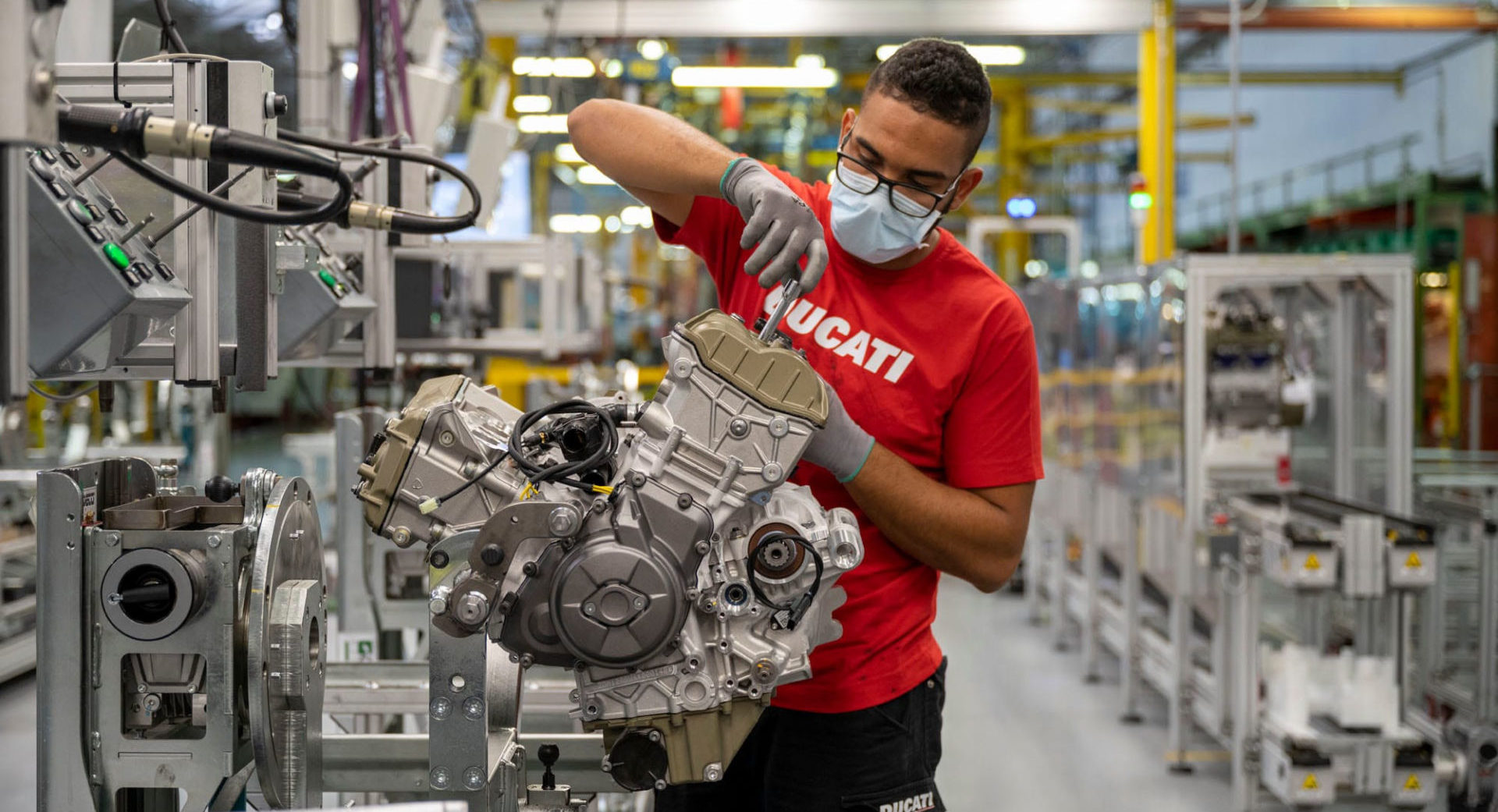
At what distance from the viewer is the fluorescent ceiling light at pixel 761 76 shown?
703cm

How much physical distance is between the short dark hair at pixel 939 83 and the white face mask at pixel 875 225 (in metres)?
0.12

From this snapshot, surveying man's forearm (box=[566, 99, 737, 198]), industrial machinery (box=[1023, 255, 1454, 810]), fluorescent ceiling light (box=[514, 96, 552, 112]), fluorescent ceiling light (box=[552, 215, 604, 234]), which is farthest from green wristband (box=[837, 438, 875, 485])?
fluorescent ceiling light (box=[552, 215, 604, 234])

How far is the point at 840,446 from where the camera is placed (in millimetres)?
1521

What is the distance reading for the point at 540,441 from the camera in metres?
1.42

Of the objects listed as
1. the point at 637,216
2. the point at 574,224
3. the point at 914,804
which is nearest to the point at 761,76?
the point at 637,216

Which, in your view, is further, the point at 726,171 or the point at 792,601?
the point at 726,171

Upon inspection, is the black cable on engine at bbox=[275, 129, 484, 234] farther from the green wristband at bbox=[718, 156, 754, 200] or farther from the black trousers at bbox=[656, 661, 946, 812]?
the black trousers at bbox=[656, 661, 946, 812]

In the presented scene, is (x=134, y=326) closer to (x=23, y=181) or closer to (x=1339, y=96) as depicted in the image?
(x=23, y=181)

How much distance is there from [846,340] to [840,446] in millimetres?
213

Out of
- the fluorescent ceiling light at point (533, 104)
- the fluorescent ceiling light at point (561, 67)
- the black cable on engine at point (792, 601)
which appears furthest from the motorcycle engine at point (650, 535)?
the fluorescent ceiling light at point (533, 104)

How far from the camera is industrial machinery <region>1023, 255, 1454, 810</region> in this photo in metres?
3.85

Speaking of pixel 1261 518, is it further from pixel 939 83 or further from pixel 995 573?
pixel 939 83

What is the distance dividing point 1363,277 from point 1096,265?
1395 centimetres

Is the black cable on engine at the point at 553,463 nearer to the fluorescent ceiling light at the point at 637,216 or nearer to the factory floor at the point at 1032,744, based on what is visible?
the factory floor at the point at 1032,744
